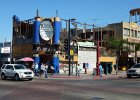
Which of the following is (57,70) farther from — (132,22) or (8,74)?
(132,22)

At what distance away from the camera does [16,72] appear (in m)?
33.3

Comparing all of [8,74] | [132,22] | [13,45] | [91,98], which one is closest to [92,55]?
[13,45]

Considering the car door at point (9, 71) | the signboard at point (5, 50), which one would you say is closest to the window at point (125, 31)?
the signboard at point (5, 50)

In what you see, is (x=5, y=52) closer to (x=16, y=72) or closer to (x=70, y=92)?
(x=16, y=72)

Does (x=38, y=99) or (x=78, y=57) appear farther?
(x=78, y=57)

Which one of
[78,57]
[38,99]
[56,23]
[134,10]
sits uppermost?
[134,10]

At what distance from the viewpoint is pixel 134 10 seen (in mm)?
80750

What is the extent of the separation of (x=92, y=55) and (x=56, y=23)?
10.1m

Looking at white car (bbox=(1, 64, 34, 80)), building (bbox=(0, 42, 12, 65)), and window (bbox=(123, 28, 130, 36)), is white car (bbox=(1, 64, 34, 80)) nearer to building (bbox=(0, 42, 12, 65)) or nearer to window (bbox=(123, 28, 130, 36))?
building (bbox=(0, 42, 12, 65))

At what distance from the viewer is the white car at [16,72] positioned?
32969 millimetres

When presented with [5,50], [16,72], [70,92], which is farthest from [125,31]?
[70,92]

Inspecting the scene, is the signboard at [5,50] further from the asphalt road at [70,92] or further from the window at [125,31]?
the asphalt road at [70,92]

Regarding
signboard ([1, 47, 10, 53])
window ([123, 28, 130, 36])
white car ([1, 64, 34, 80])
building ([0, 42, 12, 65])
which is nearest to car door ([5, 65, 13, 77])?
white car ([1, 64, 34, 80])

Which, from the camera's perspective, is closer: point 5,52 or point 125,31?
point 5,52
